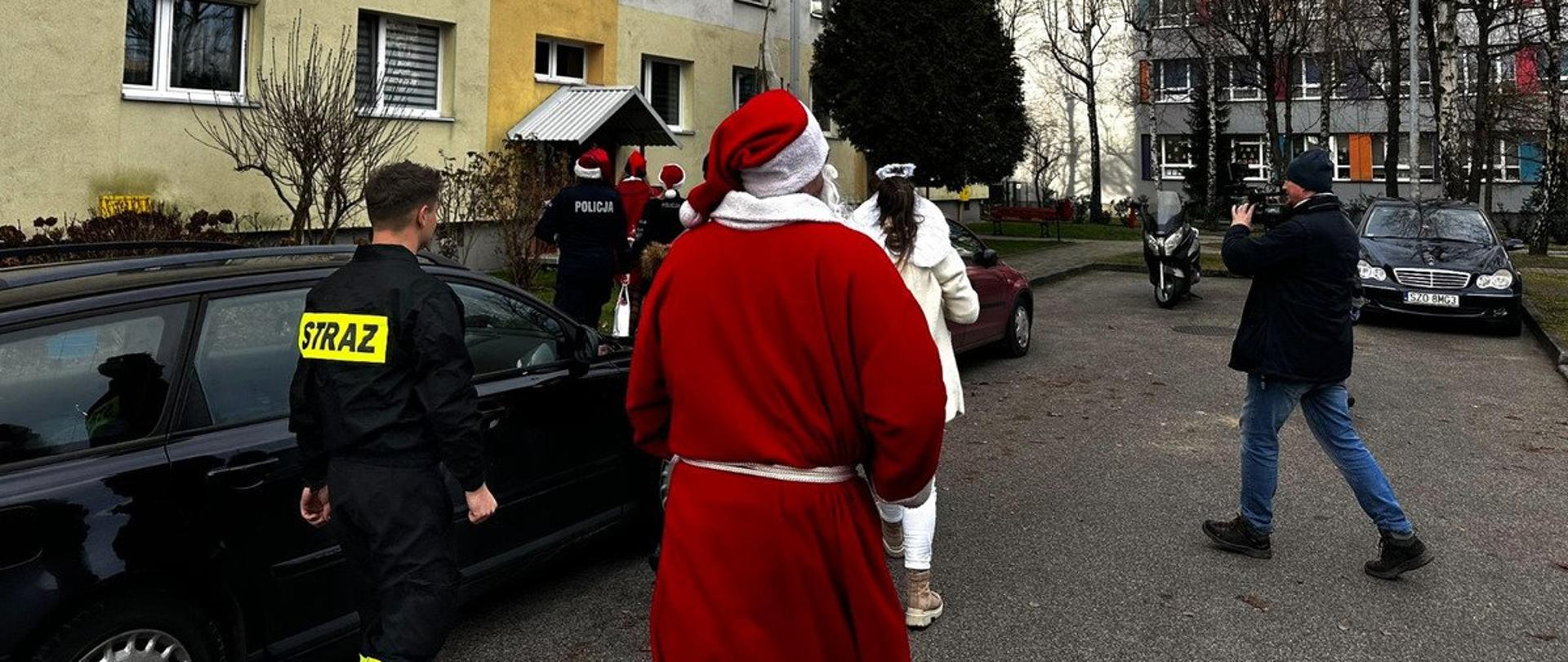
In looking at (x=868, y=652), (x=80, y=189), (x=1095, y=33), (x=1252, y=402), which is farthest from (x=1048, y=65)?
(x=868, y=652)

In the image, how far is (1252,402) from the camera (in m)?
5.05

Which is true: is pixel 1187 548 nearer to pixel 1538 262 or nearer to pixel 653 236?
pixel 653 236

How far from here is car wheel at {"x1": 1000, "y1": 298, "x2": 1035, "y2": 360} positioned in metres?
11.1

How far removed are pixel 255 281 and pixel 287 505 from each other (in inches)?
30.5

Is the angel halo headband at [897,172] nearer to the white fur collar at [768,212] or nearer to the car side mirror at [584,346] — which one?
the car side mirror at [584,346]

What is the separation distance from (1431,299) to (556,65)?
1398cm

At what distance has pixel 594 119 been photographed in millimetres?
17016

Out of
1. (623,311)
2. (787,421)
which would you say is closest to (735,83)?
(623,311)

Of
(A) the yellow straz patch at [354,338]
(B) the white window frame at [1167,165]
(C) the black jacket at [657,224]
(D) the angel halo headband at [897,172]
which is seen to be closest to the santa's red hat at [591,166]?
(C) the black jacket at [657,224]

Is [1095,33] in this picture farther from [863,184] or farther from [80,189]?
[80,189]

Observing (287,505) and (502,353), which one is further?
(502,353)

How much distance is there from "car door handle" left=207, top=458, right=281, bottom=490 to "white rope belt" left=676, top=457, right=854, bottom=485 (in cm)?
186

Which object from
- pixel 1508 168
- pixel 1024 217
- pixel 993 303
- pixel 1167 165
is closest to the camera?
pixel 993 303

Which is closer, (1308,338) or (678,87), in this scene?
(1308,338)
